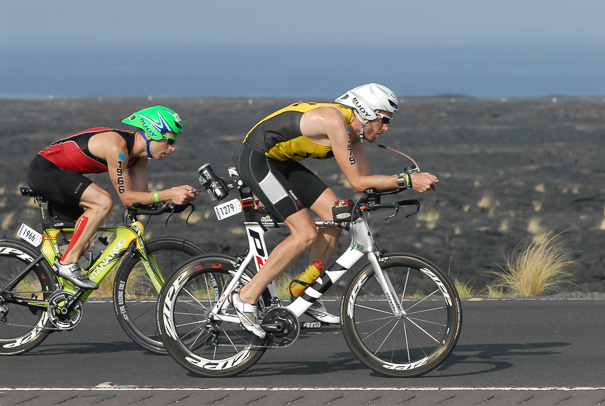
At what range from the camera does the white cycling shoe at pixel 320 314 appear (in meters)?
7.75

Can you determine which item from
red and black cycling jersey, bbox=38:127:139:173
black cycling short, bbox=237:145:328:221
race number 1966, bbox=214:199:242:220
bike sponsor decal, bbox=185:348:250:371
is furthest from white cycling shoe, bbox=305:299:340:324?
red and black cycling jersey, bbox=38:127:139:173

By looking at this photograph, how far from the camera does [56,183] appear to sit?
862cm

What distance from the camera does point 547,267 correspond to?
1359 cm

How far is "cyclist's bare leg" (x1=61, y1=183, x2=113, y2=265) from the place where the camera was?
8.55 metres

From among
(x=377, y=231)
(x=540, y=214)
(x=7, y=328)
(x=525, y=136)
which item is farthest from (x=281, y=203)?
(x=525, y=136)

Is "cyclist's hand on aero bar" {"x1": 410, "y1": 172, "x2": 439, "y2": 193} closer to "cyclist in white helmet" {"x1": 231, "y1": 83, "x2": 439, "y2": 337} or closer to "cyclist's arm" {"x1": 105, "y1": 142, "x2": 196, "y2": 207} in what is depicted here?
"cyclist in white helmet" {"x1": 231, "y1": 83, "x2": 439, "y2": 337}

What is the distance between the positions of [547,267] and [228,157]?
3443 centimetres

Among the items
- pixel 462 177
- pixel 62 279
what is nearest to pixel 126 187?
pixel 62 279

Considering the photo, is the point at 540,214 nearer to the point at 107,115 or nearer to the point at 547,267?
the point at 547,267

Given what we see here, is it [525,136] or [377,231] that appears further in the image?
[525,136]

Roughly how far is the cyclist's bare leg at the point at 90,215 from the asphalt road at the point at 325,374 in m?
0.89

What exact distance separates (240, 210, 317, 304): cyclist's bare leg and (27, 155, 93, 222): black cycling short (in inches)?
71.7

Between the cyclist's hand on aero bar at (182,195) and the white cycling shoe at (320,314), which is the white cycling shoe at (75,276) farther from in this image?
the white cycling shoe at (320,314)
